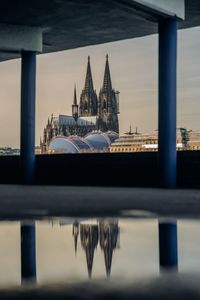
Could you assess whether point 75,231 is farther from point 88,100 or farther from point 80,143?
point 80,143

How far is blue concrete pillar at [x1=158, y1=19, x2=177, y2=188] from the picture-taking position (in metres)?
17.4

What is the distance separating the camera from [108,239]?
541 centimetres

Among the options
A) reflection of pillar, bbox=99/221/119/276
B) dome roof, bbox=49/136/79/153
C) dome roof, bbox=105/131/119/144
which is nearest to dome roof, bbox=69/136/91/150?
dome roof, bbox=49/136/79/153

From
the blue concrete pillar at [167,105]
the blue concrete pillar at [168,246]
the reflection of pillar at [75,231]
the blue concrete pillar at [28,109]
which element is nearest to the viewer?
the blue concrete pillar at [168,246]

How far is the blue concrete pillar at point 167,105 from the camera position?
57.1ft

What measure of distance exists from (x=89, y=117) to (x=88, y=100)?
318 inches

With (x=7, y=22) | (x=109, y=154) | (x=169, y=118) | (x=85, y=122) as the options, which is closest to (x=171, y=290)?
(x=169, y=118)

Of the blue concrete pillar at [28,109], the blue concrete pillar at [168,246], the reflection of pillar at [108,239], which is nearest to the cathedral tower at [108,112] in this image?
the blue concrete pillar at [28,109]

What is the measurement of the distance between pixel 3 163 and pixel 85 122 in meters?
122

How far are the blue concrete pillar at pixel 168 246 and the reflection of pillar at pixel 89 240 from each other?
63 centimetres

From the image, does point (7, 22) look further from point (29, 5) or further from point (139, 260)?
point (139, 260)

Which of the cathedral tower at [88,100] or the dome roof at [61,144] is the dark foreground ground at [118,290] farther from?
the dome roof at [61,144]

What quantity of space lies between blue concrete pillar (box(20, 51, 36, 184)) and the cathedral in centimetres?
11909

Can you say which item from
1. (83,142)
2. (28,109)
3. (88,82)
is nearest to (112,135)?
(83,142)
